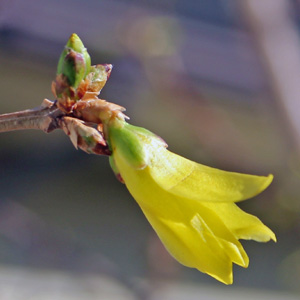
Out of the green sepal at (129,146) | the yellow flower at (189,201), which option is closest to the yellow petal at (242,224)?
the yellow flower at (189,201)

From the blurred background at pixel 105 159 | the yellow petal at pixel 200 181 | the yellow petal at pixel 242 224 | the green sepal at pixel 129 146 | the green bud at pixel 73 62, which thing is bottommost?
the blurred background at pixel 105 159

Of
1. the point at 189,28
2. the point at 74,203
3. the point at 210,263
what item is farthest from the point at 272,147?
the point at 210,263

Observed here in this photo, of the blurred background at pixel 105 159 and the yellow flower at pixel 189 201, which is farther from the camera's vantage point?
the blurred background at pixel 105 159

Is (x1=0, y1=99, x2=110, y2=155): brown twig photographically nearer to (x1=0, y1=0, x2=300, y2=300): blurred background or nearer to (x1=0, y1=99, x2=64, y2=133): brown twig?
(x1=0, y1=99, x2=64, y2=133): brown twig

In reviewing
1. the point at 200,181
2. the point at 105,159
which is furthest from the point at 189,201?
the point at 105,159

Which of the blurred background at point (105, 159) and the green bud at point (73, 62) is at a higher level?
the green bud at point (73, 62)

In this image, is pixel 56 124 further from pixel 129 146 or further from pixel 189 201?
pixel 189 201

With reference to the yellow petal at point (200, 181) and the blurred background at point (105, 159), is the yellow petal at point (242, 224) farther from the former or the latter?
the blurred background at point (105, 159)
